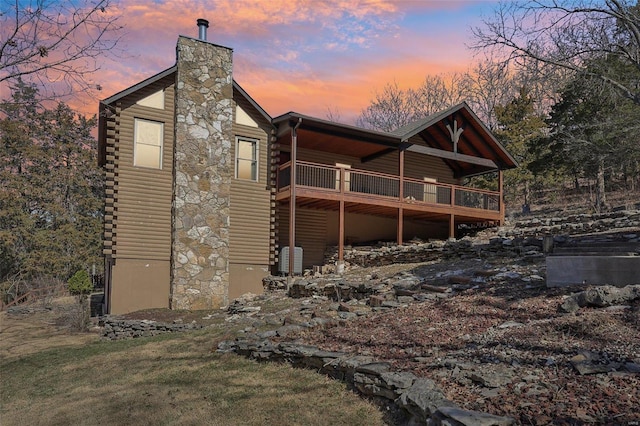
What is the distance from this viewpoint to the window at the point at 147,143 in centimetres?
1478

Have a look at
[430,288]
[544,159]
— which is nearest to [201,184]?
[430,288]

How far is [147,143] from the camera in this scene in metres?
14.9

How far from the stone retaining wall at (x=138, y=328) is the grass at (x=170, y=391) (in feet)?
6.15

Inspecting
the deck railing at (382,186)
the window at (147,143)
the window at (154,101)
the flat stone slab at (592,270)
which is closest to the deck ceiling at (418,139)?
the deck railing at (382,186)

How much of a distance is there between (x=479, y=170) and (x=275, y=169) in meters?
10.5

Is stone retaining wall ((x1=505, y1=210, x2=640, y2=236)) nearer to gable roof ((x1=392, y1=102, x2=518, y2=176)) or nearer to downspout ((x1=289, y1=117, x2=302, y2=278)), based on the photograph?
gable roof ((x1=392, y1=102, x2=518, y2=176))

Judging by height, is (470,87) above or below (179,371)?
above

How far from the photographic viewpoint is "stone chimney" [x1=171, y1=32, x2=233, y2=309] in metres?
14.5

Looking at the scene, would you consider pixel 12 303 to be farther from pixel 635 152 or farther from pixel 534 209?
pixel 534 209

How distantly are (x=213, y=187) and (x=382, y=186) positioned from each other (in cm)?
736

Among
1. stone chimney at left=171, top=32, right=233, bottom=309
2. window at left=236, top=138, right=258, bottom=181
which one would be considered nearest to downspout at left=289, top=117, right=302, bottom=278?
window at left=236, top=138, right=258, bottom=181

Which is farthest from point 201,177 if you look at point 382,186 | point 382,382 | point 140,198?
point 382,382

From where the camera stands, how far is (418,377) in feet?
16.7

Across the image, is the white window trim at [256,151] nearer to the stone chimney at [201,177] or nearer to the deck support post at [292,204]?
the stone chimney at [201,177]
